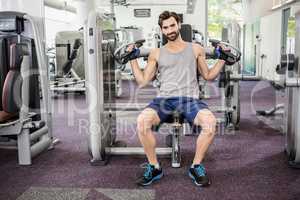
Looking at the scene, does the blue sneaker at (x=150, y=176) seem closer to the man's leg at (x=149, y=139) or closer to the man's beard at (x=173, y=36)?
the man's leg at (x=149, y=139)

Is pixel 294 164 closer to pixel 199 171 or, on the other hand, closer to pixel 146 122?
pixel 199 171

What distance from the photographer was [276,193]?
6.88 ft

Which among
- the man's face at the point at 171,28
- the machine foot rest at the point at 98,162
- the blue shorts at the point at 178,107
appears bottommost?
the machine foot rest at the point at 98,162

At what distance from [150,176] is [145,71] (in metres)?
0.79

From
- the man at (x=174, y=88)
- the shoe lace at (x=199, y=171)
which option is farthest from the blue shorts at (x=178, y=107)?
the shoe lace at (x=199, y=171)

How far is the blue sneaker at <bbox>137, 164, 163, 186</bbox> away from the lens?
226 cm

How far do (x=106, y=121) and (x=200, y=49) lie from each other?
39.6 inches

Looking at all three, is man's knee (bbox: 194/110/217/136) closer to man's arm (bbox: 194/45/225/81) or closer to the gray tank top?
the gray tank top

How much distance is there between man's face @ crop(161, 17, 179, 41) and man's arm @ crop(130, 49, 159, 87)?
0.19 m

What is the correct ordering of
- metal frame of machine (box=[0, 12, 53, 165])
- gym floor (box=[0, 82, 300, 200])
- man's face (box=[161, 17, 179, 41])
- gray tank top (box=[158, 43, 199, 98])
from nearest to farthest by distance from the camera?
gym floor (box=[0, 82, 300, 200]) < man's face (box=[161, 17, 179, 41]) < gray tank top (box=[158, 43, 199, 98]) < metal frame of machine (box=[0, 12, 53, 165])

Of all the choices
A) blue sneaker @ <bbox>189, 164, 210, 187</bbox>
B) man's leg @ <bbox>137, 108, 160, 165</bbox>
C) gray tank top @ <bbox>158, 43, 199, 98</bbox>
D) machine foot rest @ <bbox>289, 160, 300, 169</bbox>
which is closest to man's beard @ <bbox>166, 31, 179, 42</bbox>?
gray tank top @ <bbox>158, 43, 199, 98</bbox>

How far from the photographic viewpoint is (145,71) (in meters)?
2.49

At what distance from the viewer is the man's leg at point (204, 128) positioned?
2.23 m

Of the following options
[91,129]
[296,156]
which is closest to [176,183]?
[91,129]
